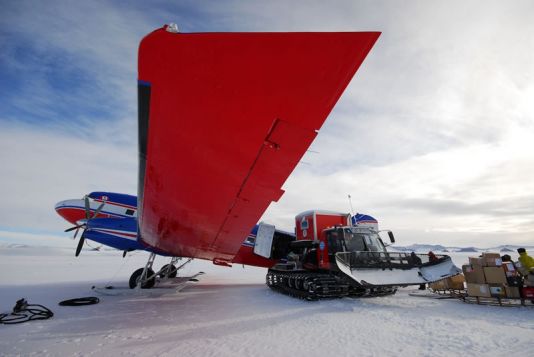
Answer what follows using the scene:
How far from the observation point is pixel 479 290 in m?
8.01

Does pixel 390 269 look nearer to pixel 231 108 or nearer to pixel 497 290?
pixel 497 290

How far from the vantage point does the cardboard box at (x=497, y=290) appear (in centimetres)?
759

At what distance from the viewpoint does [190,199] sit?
14.5 feet

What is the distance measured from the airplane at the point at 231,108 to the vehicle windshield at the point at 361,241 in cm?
565

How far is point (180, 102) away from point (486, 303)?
10.4m

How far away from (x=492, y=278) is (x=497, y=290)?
0.34 meters

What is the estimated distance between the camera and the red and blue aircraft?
5.87 feet

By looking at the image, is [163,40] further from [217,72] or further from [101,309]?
[101,309]

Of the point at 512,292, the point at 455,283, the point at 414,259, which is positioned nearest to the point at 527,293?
the point at 512,292

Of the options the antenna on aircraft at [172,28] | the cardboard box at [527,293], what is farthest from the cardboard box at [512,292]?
the antenna on aircraft at [172,28]

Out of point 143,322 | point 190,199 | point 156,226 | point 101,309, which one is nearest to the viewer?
point 190,199

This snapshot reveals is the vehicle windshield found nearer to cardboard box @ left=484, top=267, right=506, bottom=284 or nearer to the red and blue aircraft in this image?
cardboard box @ left=484, top=267, right=506, bottom=284

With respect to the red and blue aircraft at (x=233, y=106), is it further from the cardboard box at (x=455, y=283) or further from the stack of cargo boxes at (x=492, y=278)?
the cardboard box at (x=455, y=283)

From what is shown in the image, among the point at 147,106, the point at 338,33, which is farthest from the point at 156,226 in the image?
the point at 338,33
